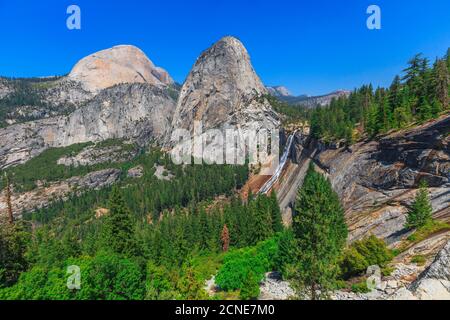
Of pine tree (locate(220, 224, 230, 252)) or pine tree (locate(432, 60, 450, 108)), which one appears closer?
pine tree (locate(432, 60, 450, 108))

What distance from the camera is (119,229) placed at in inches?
1720

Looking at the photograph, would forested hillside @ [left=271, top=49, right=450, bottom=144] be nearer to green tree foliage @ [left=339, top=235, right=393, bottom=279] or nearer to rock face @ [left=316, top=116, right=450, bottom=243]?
rock face @ [left=316, top=116, right=450, bottom=243]

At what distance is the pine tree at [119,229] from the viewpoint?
42719 mm

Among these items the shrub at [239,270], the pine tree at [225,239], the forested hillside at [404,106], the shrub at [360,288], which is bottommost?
the pine tree at [225,239]

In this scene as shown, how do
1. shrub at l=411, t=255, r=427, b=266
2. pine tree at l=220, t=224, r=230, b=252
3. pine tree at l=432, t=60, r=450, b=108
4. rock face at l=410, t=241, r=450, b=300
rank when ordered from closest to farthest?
rock face at l=410, t=241, r=450, b=300 → shrub at l=411, t=255, r=427, b=266 → pine tree at l=432, t=60, r=450, b=108 → pine tree at l=220, t=224, r=230, b=252

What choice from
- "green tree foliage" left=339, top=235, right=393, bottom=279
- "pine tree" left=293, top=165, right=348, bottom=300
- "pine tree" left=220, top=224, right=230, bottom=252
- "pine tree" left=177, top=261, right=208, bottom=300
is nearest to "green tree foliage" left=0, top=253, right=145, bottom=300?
"pine tree" left=177, top=261, right=208, bottom=300

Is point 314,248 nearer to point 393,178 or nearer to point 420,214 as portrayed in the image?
point 420,214

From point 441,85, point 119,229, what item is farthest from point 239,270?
point 441,85

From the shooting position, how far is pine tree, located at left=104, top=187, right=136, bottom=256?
42.7 meters

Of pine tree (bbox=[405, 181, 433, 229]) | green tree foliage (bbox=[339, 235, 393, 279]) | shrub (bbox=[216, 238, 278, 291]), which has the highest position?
pine tree (bbox=[405, 181, 433, 229])

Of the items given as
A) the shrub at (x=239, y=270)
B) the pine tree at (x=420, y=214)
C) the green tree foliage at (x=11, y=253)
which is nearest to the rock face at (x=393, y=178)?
the pine tree at (x=420, y=214)

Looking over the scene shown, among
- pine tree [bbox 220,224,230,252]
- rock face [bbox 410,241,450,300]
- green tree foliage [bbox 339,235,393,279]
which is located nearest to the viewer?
rock face [bbox 410,241,450,300]

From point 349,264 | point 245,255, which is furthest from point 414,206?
point 245,255

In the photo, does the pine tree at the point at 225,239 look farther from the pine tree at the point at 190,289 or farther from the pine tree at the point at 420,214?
the pine tree at the point at 190,289
